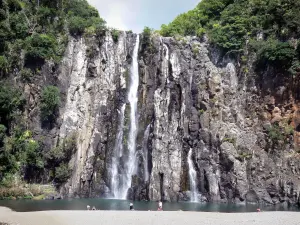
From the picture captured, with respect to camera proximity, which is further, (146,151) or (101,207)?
(146,151)

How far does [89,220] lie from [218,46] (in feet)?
97.9

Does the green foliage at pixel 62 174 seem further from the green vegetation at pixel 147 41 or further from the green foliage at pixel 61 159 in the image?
the green vegetation at pixel 147 41

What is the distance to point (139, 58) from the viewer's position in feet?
136

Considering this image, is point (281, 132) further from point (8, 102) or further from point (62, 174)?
point (8, 102)

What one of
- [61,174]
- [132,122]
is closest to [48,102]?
[61,174]

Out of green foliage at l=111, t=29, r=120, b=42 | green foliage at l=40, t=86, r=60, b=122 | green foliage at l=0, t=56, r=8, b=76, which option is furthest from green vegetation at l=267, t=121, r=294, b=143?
green foliage at l=0, t=56, r=8, b=76

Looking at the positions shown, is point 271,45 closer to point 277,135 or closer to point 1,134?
point 277,135

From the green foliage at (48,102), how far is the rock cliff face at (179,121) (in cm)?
180

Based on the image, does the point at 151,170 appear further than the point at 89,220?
Yes

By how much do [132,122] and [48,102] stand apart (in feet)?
31.1

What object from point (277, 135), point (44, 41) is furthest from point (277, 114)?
point (44, 41)

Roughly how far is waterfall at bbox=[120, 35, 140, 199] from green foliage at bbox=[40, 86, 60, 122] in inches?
334

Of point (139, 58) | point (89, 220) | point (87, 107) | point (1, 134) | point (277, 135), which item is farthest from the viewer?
point (139, 58)

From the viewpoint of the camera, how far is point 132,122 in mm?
38125
